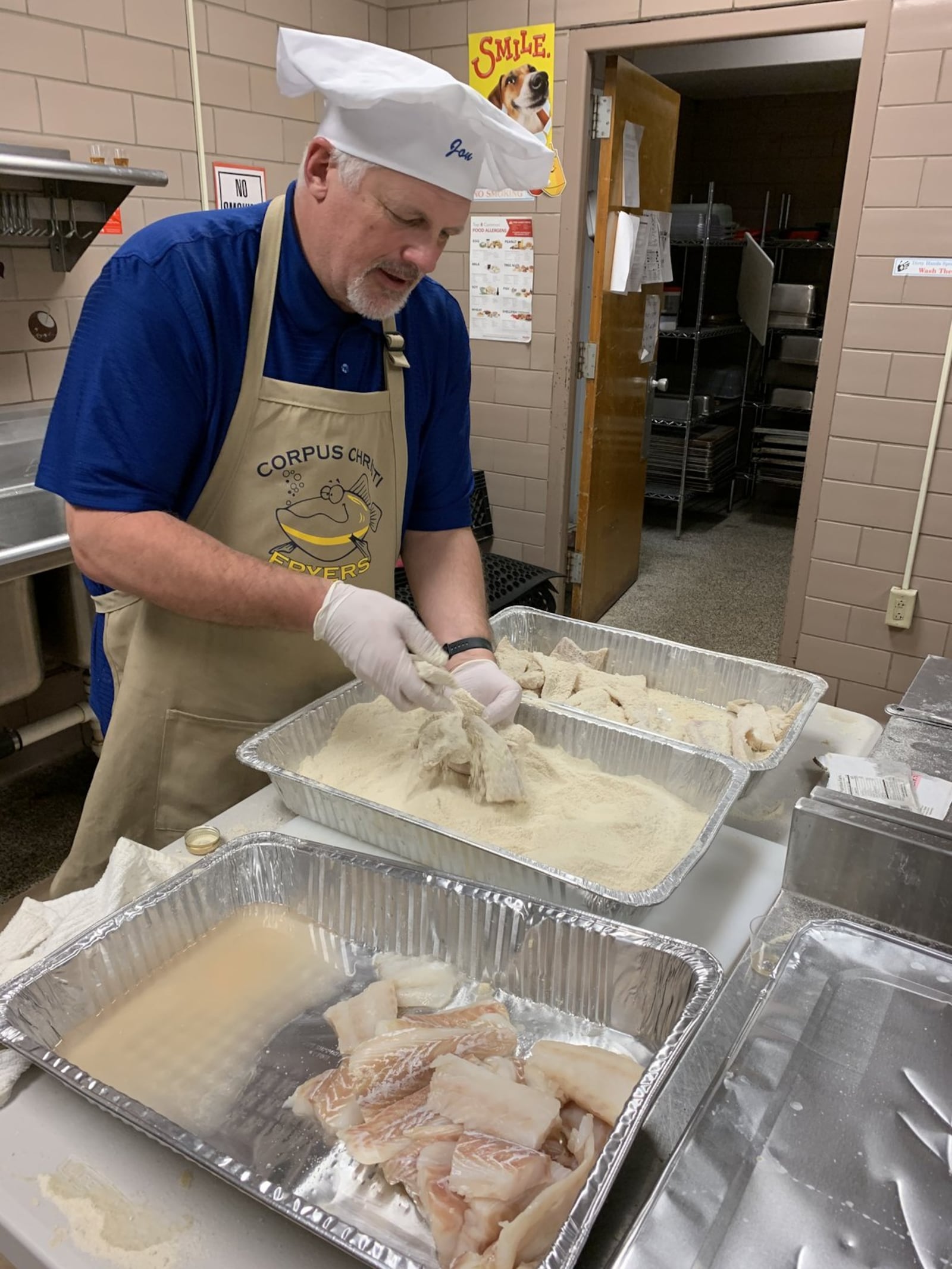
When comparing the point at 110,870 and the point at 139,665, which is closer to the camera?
the point at 110,870

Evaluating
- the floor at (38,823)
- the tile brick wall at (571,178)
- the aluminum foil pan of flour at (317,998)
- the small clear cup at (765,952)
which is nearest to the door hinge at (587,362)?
the tile brick wall at (571,178)

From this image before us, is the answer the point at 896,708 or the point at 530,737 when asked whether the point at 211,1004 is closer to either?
the point at 530,737

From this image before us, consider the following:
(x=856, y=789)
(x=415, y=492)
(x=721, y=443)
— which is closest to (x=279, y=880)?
(x=856, y=789)

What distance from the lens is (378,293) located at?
1373 millimetres

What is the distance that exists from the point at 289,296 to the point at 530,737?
0.79m

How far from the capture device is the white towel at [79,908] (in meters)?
1.01

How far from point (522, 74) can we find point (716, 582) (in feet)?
9.01

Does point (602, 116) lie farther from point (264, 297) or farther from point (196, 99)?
point (264, 297)

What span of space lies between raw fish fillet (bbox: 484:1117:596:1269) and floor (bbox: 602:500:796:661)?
3.28 metres

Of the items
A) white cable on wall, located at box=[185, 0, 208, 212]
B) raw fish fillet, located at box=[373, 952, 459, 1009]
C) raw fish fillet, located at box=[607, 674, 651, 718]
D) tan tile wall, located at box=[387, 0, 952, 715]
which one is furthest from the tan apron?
tan tile wall, located at box=[387, 0, 952, 715]

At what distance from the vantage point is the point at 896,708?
1.48 meters

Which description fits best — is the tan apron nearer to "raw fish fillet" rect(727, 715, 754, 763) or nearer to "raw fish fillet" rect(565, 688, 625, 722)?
"raw fish fillet" rect(565, 688, 625, 722)

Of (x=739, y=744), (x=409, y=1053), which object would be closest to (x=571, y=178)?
(x=739, y=744)

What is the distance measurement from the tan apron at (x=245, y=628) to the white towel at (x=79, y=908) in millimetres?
378
